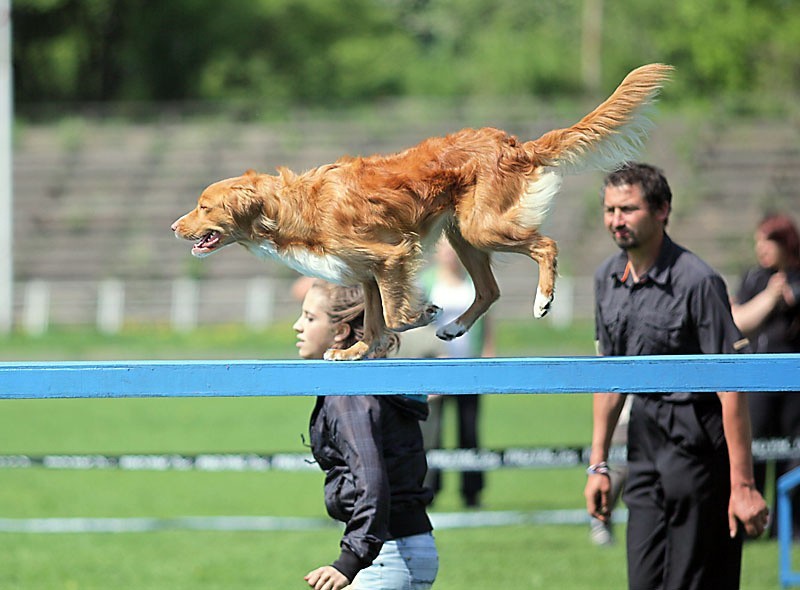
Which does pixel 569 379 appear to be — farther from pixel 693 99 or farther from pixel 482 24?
pixel 482 24

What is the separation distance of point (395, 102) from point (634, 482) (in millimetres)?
40886

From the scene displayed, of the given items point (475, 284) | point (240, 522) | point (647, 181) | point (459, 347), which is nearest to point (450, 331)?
point (475, 284)

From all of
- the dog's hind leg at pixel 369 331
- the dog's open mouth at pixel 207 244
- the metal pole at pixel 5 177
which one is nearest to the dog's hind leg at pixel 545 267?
the dog's hind leg at pixel 369 331

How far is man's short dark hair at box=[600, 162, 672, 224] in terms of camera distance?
190 inches

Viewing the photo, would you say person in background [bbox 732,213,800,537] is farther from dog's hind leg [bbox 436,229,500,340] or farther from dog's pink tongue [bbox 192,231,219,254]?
dog's pink tongue [bbox 192,231,219,254]

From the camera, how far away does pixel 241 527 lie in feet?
31.5

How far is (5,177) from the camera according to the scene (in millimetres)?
31078

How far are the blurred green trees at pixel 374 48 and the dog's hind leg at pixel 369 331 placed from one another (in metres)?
46.3

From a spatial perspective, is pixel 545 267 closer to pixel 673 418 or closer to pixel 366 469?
pixel 366 469

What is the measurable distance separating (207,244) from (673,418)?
2.29m

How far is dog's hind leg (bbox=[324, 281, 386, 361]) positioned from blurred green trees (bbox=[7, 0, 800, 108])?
46274 mm

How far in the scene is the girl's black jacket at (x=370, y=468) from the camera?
394cm

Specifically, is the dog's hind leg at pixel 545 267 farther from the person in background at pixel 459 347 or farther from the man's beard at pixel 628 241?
the person in background at pixel 459 347

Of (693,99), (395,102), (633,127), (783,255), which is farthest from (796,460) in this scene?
(693,99)
